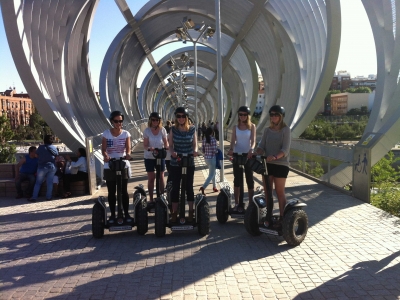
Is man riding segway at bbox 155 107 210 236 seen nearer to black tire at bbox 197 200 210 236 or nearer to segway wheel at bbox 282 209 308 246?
black tire at bbox 197 200 210 236

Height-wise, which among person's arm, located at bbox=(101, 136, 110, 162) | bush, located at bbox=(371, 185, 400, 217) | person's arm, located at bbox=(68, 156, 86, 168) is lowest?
bush, located at bbox=(371, 185, 400, 217)

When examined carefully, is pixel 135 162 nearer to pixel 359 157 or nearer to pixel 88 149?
pixel 88 149

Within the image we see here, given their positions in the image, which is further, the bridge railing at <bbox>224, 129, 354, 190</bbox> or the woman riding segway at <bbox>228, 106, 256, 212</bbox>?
the bridge railing at <bbox>224, 129, 354, 190</bbox>

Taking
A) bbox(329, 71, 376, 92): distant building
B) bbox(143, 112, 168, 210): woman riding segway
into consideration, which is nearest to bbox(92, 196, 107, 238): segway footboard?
bbox(143, 112, 168, 210): woman riding segway

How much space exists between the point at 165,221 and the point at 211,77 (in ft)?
177

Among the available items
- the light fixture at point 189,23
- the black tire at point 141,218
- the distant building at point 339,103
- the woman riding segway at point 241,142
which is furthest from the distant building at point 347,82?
the black tire at point 141,218

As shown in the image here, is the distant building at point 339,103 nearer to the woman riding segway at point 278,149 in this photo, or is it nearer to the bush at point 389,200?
the bush at point 389,200

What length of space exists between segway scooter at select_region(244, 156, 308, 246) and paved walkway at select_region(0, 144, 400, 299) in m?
0.14

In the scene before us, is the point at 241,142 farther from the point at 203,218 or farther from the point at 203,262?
the point at 203,262

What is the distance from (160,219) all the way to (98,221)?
0.81 m

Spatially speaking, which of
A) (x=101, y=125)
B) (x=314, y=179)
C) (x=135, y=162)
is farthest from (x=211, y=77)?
(x=314, y=179)

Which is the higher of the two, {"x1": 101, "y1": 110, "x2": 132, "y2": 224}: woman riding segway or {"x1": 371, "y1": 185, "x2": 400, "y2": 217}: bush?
{"x1": 101, "y1": 110, "x2": 132, "y2": 224}: woman riding segway

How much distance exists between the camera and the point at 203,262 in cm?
481

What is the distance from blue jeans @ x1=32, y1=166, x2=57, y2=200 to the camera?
8.92 metres
